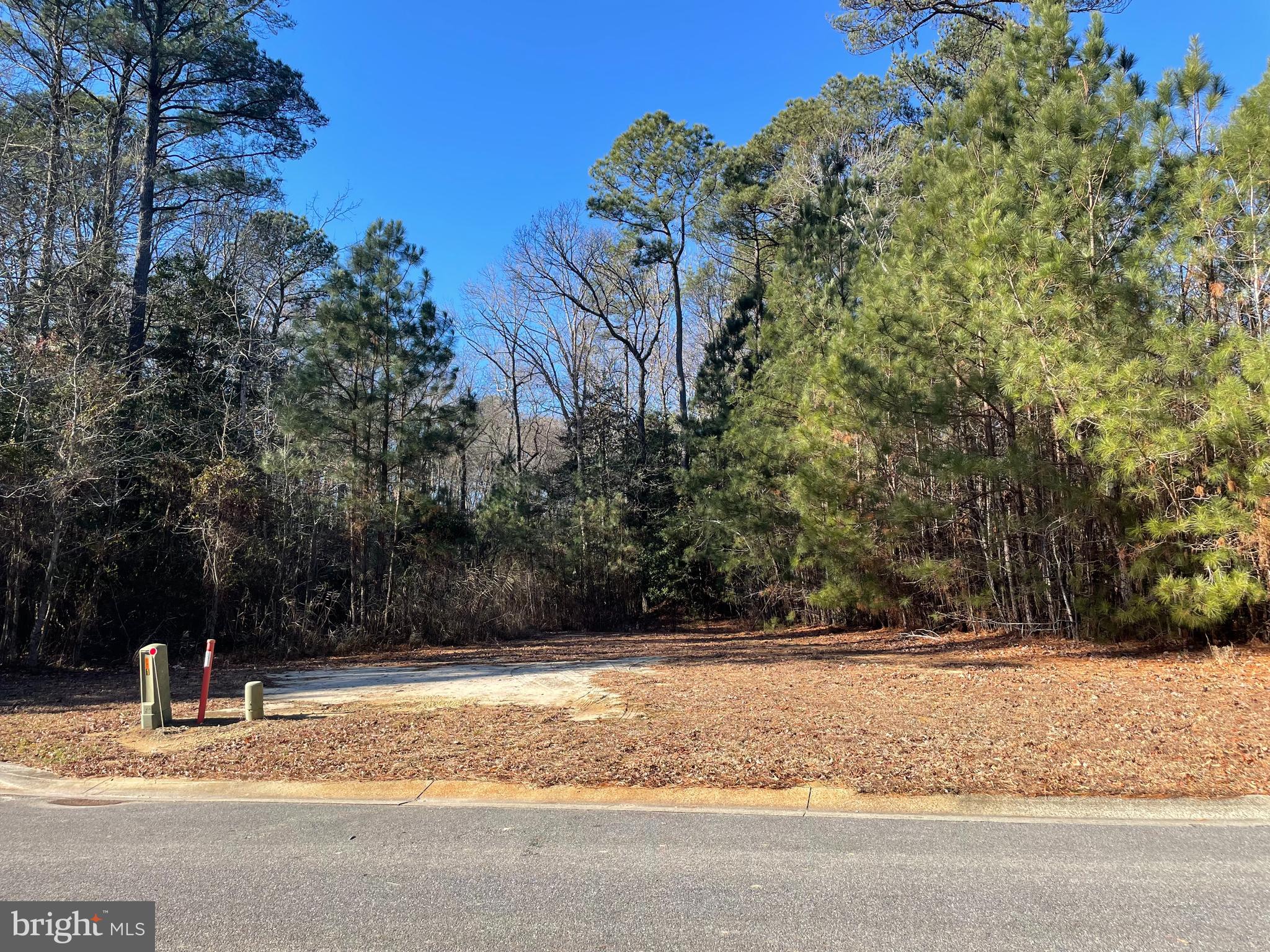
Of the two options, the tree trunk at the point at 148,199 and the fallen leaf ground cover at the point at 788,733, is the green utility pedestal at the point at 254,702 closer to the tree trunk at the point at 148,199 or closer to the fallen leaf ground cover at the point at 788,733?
the fallen leaf ground cover at the point at 788,733

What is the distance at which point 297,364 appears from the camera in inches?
714

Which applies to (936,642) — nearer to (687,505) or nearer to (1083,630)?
(1083,630)

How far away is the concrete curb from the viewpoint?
5.21 metres

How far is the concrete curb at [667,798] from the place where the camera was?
5211mm

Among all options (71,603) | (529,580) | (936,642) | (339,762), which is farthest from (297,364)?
(936,642)

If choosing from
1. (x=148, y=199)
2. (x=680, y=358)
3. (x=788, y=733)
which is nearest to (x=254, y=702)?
(x=788, y=733)

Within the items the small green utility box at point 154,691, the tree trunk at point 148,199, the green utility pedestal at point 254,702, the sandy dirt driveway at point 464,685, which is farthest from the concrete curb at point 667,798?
the tree trunk at point 148,199

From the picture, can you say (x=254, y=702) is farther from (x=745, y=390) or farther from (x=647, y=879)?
(x=745, y=390)

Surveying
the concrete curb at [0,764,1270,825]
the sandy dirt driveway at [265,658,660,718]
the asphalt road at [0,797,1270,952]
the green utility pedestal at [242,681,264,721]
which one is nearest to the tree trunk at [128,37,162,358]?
the sandy dirt driveway at [265,658,660,718]

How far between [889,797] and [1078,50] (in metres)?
12.3

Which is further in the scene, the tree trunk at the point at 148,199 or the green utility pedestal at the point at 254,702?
the tree trunk at the point at 148,199

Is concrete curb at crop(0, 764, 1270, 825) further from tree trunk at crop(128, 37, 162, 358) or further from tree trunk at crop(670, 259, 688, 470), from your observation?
tree trunk at crop(670, 259, 688, 470)

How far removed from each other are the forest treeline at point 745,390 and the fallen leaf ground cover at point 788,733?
2389mm

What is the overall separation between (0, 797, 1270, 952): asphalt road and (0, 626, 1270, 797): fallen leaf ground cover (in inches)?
37.7
